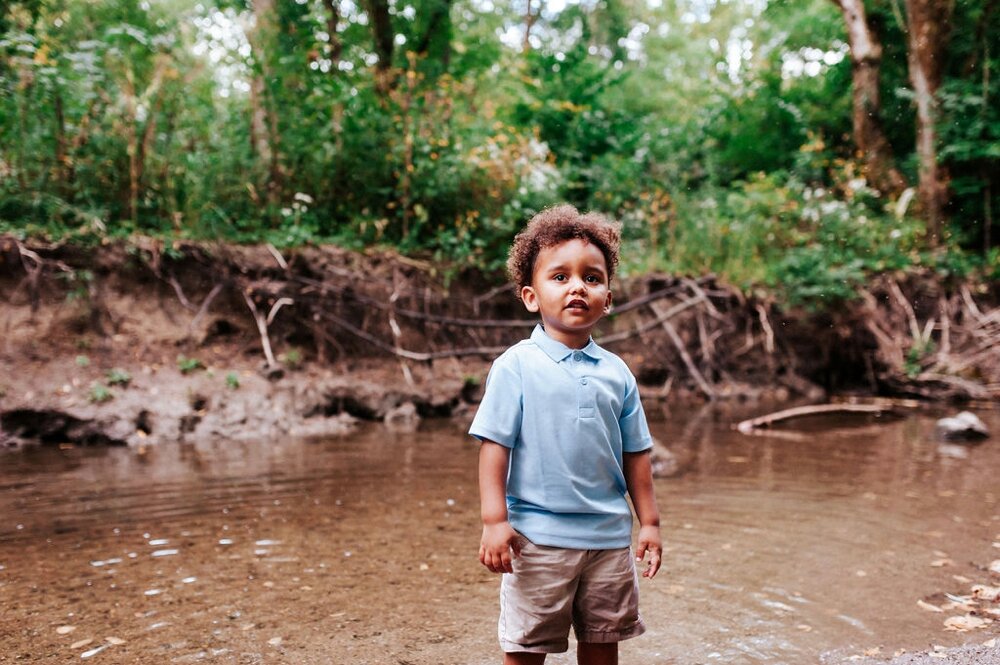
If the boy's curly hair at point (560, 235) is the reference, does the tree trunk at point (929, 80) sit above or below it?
above

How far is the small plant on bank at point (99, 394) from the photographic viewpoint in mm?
7820

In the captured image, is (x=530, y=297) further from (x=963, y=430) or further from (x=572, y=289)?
(x=963, y=430)

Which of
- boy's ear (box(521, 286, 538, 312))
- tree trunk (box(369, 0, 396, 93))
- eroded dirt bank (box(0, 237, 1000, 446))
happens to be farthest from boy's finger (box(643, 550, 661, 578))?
tree trunk (box(369, 0, 396, 93))

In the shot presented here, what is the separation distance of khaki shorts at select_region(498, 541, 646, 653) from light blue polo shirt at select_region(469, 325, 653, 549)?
5 cm

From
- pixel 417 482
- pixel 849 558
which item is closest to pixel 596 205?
pixel 417 482

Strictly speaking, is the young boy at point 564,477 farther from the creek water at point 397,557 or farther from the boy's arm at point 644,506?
the creek water at point 397,557

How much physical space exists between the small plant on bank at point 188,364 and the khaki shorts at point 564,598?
736 centimetres

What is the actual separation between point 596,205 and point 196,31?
698 cm

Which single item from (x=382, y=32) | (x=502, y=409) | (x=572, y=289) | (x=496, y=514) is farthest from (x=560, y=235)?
(x=382, y=32)

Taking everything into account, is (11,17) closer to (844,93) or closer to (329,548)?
(329,548)

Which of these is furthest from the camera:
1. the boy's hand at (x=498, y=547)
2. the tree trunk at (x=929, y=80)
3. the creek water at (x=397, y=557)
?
the tree trunk at (x=929, y=80)

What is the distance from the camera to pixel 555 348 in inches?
89.4

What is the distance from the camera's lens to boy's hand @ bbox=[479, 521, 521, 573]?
2.08m

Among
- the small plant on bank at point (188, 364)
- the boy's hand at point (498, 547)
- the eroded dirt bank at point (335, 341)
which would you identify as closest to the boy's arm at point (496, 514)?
the boy's hand at point (498, 547)
